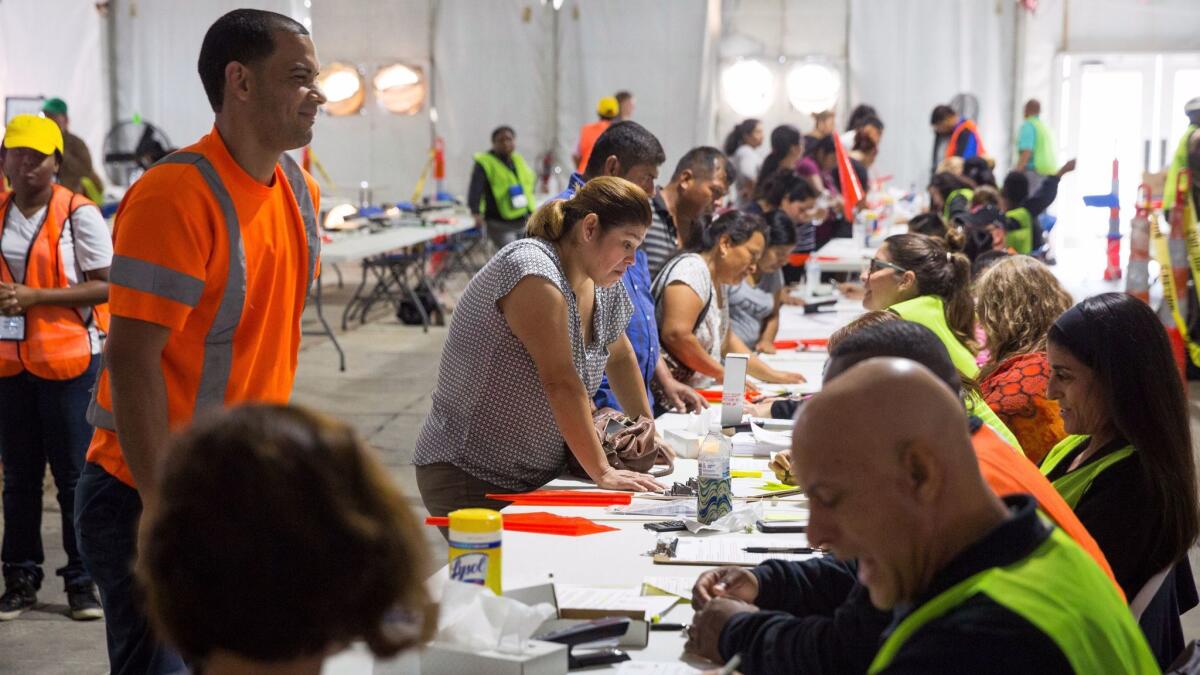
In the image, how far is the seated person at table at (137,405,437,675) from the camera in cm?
107

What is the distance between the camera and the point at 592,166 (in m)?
4.41

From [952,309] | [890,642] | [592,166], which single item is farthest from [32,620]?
[890,642]

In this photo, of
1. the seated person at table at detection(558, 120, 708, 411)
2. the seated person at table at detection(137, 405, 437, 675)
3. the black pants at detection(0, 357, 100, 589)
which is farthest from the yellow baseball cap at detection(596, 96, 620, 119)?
the seated person at table at detection(137, 405, 437, 675)

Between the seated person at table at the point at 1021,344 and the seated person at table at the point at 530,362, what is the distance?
3.18 ft

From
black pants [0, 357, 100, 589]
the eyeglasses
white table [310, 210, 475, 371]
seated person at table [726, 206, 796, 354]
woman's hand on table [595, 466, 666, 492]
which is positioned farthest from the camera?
white table [310, 210, 475, 371]

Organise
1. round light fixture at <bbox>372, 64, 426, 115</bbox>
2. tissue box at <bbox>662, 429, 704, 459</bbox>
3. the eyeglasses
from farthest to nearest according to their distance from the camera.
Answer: round light fixture at <bbox>372, 64, 426, 115</bbox> → the eyeglasses → tissue box at <bbox>662, 429, 704, 459</bbox>

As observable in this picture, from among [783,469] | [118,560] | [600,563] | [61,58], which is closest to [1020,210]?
[783,469]

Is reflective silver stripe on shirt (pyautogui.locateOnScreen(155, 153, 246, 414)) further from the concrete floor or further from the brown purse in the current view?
the brown purse

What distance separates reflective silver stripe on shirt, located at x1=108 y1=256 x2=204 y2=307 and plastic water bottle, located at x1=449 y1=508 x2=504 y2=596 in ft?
1.84

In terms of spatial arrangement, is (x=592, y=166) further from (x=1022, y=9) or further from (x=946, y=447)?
(x=1022, y=9)

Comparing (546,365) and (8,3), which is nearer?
(546,365)

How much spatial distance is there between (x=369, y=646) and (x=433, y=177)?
50.0 feet

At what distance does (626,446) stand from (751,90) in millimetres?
13205

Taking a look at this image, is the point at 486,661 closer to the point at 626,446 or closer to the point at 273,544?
the point at 273,544
